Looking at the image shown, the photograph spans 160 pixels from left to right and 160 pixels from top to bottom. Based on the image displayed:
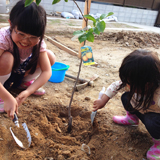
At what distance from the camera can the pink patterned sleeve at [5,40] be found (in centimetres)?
123

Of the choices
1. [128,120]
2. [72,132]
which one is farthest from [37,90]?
[128,120]

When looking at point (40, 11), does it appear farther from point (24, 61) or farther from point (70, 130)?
point (70, 130)

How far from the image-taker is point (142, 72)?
3.40ft

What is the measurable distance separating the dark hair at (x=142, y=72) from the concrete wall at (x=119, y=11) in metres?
6.58

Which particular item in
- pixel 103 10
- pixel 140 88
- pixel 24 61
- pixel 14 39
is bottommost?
pixel 103 10

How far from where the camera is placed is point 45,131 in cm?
134

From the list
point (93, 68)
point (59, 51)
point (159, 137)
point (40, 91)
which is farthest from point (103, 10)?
point (159, 137)

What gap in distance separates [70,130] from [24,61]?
2.28ft

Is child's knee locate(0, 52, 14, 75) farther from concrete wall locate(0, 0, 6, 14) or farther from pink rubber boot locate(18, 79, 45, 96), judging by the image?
concrete wall locate(0, 0, 6, 14)

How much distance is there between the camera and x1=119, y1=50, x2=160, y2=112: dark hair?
1033 mm

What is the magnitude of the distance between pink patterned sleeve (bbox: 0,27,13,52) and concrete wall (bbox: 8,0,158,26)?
6126mm

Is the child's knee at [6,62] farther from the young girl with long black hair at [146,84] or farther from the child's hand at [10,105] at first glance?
the young girl with long black hair at [146,84]

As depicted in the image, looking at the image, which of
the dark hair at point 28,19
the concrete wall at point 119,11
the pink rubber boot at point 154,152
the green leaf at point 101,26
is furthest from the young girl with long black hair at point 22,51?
the concrete wall at point 119,11

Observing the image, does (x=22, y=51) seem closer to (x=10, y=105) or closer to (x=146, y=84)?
(x=10, y=105)
